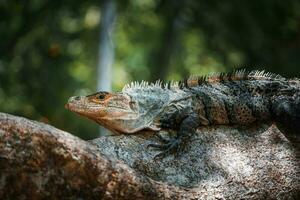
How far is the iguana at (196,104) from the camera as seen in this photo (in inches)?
230

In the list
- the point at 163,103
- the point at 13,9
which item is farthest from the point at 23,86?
the point at 163,103

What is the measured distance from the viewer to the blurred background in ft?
37.0

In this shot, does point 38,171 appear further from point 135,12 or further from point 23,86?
point 135,12

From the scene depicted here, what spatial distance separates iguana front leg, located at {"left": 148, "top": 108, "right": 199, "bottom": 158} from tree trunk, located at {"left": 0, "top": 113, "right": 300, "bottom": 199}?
0.07 m

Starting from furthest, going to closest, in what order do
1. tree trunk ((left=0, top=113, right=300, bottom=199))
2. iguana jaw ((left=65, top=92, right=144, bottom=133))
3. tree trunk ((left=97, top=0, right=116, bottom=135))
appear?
tree trunk ((left=97, top=0, right=116, bottom=135)) → iguana jaw ((left=65, top=92, right=144, bottom=133)) → tree trunk ((left=0, top=113, right=300, bottom=199))

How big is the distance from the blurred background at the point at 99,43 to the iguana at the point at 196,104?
5029mm

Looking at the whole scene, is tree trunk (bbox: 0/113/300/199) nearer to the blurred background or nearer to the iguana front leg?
the iguana front leg

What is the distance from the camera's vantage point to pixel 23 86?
1161 centimetres

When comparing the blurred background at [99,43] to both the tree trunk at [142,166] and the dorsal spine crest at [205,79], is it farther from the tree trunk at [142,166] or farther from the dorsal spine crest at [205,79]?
the tree trunk at [142,166]

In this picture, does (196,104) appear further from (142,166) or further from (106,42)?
(106,42)

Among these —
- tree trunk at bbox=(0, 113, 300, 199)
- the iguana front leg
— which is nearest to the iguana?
the iguana front leg

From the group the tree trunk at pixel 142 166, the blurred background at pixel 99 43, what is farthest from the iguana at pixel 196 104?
the blurred background at pixel 99 43

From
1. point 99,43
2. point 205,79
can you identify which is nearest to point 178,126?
point 205,79

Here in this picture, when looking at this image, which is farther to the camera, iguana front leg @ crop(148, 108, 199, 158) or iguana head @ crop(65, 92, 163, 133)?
iguana head @ crop(65, 92, 163, 133)
